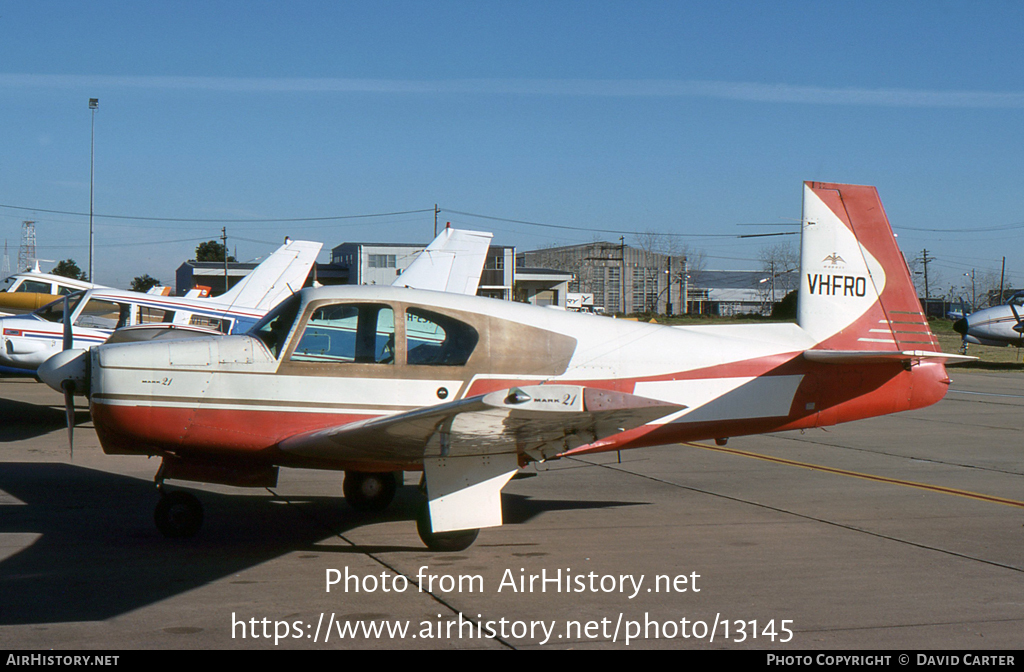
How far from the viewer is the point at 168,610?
5.02m

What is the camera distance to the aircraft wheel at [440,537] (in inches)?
257

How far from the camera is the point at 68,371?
278 inches

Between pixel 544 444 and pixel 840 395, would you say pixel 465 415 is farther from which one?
pixel 840 395

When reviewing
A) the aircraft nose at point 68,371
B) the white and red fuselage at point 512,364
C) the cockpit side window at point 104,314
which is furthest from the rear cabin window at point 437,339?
the cockpit side window at point 104,314

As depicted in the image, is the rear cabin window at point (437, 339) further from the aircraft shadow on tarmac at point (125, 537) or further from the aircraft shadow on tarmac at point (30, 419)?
the aircraft shadow on tarmac at point (30, 419)

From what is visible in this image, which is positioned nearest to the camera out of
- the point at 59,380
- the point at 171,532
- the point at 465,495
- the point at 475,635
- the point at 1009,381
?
the point at 475,635

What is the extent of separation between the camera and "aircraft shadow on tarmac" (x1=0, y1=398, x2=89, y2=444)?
13172mm

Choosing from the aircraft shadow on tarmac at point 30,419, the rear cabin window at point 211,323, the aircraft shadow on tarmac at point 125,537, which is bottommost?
the aircraft shadow on tarmac at point 30,419

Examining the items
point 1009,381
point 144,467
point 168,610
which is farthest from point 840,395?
point 1009,381

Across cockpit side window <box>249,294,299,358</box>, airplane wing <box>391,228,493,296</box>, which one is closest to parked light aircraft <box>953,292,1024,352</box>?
airplane wing <box>391,228,493,296</box>

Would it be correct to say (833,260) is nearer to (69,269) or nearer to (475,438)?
(475,438)

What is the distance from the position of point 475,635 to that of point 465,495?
1645mm

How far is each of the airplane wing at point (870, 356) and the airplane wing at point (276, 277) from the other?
13.3 meters

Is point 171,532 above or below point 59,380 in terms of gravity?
below
